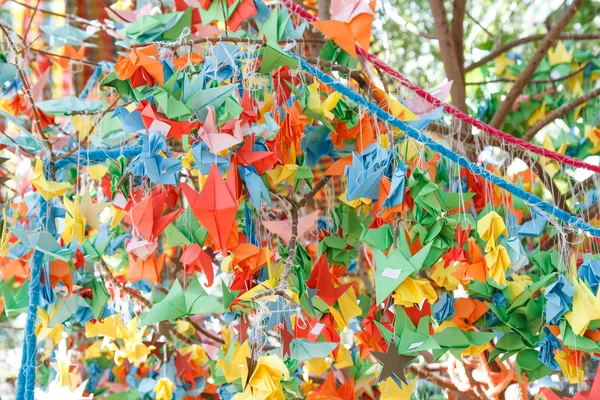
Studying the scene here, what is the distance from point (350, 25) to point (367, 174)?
20 cm

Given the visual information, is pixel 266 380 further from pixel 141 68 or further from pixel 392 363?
pixel 141 68

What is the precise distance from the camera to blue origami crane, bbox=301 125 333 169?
105 cm

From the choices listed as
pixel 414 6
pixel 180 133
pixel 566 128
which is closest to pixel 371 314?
pixel 180 133

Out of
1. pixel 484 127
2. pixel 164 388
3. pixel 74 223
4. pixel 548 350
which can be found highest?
pixel 484 127

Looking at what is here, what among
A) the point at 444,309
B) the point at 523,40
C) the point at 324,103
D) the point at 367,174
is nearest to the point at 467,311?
the point at 444,309

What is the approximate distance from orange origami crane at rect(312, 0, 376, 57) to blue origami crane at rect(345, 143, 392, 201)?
149 mm

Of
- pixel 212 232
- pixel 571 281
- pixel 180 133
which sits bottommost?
pixel 571 281

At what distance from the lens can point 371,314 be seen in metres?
1.06

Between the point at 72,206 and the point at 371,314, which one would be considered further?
the point at 371,314

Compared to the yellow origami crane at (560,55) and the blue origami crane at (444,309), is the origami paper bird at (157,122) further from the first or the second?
the yellow origami crane at (560,55)

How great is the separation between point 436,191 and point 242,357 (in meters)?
0.38

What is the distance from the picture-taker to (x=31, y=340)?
2.96 ft

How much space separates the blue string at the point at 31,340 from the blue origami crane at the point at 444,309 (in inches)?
21.8

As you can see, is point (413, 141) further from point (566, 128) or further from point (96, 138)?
point (566, 128)
